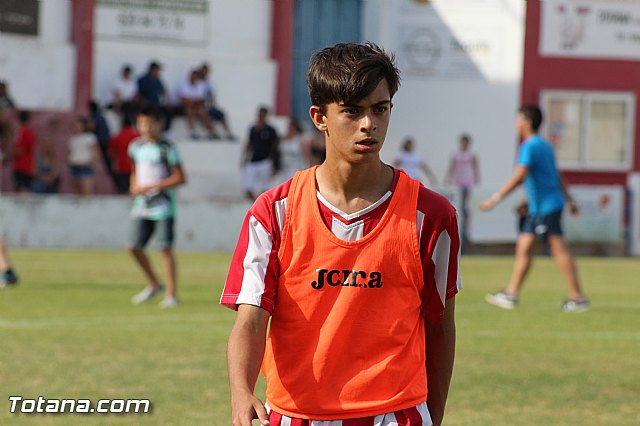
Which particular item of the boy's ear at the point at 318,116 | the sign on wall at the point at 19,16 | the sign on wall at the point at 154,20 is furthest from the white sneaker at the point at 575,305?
the sign on wall at the point at 154,20

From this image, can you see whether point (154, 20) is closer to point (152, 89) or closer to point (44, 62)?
point (44, 62)

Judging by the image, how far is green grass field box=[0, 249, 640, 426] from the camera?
7.81m

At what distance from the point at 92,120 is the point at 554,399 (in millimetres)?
20602

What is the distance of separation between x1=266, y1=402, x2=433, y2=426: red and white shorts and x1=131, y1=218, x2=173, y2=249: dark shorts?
381 inches

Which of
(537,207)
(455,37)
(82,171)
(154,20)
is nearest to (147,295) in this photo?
(537,207)

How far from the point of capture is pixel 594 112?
3634 cm

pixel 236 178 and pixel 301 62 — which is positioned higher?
pixel 301 62

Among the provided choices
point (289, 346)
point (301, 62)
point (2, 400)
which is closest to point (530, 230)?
point (2, 400)

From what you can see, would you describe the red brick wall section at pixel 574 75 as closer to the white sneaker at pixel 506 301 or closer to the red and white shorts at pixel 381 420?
the white sneaker at pixel 506 301

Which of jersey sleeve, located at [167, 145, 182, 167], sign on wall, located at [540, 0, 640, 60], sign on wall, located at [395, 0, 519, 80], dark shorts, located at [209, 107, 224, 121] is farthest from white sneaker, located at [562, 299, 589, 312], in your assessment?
sign on wall, located at [540, 0, 640, 60]

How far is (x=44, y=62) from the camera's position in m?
29.6

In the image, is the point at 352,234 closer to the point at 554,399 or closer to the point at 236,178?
the point at 554,399

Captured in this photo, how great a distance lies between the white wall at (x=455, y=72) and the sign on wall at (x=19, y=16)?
30.5 feet

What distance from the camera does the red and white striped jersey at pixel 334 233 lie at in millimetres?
3973
